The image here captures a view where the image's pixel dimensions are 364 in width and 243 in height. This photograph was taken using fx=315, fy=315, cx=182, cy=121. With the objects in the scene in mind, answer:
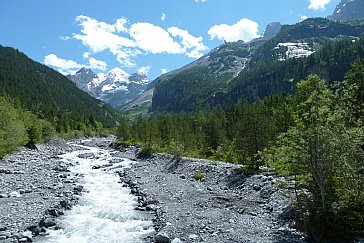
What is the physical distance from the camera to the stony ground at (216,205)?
2008 centimetres

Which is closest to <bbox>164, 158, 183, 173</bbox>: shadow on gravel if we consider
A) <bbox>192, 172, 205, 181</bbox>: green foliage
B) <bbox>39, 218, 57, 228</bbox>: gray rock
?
<bbox>192, 172, 205, 181</bbox>: green foliage

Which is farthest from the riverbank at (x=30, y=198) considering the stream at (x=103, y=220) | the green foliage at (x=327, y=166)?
the green foliage at (x=327, y=166)

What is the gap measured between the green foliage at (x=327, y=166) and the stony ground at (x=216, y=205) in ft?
6.96

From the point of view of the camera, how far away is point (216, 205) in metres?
27.4

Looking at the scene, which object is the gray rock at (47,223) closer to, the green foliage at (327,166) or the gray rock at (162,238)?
the gray rock at (162,238)

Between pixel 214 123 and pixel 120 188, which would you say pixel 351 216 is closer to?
pixel 120 188

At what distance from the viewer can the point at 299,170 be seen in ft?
62.7

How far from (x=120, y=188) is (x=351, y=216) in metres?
26.5

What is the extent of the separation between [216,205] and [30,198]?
17.5 meters

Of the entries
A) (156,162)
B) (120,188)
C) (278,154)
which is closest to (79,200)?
(120,188)

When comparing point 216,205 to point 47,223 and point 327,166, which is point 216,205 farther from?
point 47,223

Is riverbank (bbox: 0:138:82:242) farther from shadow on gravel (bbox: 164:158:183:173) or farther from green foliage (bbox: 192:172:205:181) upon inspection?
green foliage (bbox: 192:172:205:181)

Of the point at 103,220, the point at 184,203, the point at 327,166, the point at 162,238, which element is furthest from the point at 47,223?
the point at 327,166

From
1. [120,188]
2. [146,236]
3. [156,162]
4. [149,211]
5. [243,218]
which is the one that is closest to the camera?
[146,236]
